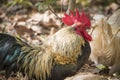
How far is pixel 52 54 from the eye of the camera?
4562 millimetres

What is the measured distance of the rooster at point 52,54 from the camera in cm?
451

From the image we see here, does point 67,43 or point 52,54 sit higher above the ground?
point 67,43

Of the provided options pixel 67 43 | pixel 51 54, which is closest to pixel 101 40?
pixel 67 43

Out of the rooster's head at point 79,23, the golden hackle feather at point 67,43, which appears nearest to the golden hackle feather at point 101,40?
the rooster's head at point 79,23

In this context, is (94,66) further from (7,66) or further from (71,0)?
(7,66)

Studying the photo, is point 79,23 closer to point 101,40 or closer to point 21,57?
point 21,57

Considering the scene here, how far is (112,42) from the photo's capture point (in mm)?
5504

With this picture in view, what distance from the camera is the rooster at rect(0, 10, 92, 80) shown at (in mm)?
4508

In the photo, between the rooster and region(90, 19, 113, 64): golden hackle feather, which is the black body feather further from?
region(90, 19, 113, 64): golden hackle feather

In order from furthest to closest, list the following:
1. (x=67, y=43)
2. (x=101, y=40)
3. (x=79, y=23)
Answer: (x=101, y=40)
(x=79, y=23)
(x=67, y=43)

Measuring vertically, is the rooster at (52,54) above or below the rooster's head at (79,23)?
below

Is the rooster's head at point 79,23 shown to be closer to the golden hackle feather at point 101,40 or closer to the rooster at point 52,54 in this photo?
the rooster at point 52,54

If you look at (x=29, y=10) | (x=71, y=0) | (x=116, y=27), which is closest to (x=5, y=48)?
(x=71, y=0)

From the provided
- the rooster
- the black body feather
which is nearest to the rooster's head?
the rooster
